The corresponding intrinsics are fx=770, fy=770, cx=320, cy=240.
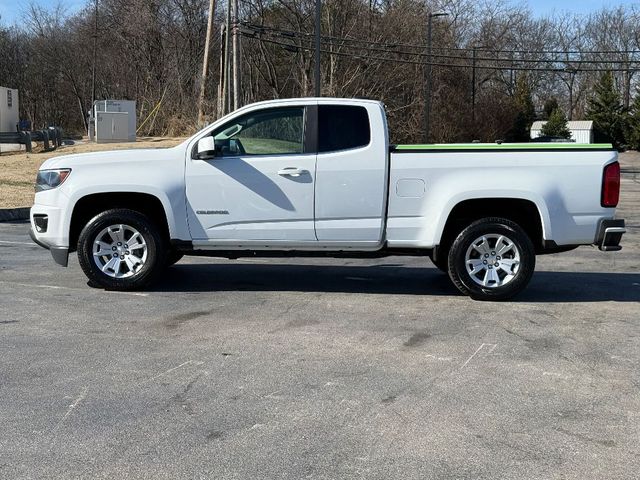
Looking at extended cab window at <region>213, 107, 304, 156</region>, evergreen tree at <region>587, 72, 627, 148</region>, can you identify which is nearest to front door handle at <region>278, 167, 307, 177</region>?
extended cab window at <region>213, 107, 304, 156</region>

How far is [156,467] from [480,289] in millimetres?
4615

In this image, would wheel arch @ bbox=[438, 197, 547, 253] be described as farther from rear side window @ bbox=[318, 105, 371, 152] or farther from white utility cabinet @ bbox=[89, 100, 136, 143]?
white utility cabinet @ bbox=[89, 100, 136, 143]

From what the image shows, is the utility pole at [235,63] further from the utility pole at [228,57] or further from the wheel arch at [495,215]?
the wheel arch at [495,215]

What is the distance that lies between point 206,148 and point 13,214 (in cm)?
911

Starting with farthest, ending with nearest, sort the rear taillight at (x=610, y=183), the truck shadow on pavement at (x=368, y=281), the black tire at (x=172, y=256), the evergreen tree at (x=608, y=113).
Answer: the evergreen tree at (x=608, y=113)
the black tire at (x=172, y=256)
the truck shadow on pavement at (x=368, y=281)
the rear taillight at (x=610, y=183)

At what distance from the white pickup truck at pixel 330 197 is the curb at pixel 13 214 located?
776cm

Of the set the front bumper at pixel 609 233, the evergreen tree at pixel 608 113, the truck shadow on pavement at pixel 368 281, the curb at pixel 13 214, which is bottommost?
the truck shadow on pavement at pixel 368 281

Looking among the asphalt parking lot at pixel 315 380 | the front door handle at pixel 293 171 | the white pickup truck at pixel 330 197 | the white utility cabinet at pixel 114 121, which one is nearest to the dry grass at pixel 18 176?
the white utility cabinet at pixel 114 121

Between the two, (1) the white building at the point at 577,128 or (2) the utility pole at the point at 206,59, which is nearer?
(2) the utility pole at the point at 206,59

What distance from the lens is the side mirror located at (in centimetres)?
766

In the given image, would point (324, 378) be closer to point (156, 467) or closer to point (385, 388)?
point (385, 388)

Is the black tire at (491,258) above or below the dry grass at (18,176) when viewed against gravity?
below

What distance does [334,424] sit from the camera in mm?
4512

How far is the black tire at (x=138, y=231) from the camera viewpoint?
25.8ft
